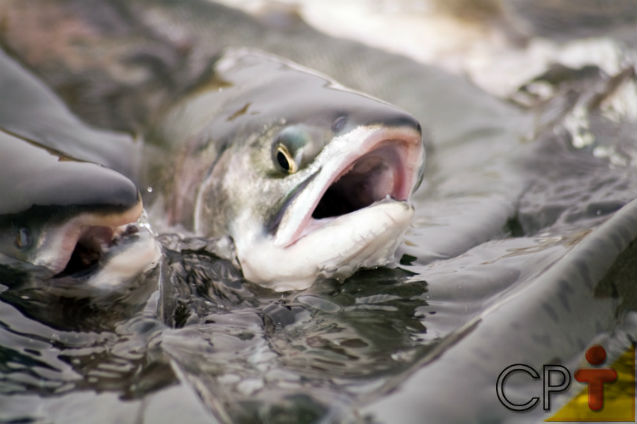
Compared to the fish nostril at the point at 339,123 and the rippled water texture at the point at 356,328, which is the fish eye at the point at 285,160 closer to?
the fish nostril at the point at 339,123

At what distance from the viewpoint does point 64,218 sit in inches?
65.4

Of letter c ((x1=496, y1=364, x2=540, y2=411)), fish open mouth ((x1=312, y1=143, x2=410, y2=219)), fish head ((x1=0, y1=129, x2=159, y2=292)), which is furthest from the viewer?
fish open mouth ((x1=312, y1=143, x2=410, y2=219))

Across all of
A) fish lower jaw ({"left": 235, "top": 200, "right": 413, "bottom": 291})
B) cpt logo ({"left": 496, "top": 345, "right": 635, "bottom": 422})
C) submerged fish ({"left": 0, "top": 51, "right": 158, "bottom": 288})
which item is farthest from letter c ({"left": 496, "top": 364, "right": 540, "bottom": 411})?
submerged fish ({"left": 0, "top": 51, "right": 158, "bottom": 288})

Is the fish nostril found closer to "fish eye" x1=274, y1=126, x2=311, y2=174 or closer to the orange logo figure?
"fish eye" x1=274, y1=126, x2=311, y2=174

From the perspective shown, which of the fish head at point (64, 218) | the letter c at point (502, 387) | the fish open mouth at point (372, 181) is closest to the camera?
the letter c at point (502, 387)

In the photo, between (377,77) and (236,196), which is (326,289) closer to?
(236,196)

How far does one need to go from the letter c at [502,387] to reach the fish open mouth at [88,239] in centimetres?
88

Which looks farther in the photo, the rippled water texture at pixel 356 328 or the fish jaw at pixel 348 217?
the fish jaw at pixel 348 217

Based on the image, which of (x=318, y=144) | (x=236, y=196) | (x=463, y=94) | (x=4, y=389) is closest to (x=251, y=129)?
(x=236, y=196)

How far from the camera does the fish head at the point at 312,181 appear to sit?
1741 millimetres

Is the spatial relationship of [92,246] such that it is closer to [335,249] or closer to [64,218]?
[64,218]

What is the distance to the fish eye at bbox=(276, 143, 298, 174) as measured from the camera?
183cm

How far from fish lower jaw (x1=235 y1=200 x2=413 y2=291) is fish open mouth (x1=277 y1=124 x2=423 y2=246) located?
3 centimetres

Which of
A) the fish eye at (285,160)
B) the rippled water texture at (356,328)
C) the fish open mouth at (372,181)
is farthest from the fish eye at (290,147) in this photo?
the rippled water texture at (356,328)
